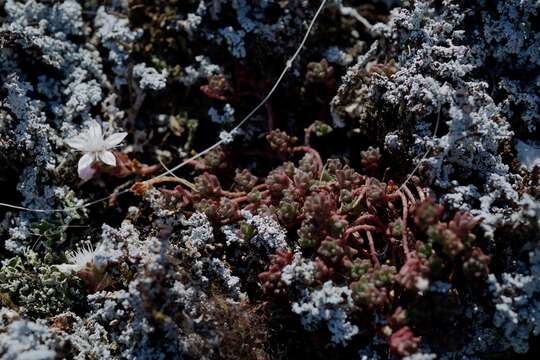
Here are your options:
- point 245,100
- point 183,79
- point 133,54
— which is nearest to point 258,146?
point 245,100

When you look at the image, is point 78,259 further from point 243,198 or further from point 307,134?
point 307,134

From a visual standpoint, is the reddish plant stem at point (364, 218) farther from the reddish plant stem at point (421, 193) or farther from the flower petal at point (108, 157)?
the flower petal at point (108, 157)

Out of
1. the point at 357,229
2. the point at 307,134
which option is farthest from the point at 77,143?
the point at 357,229

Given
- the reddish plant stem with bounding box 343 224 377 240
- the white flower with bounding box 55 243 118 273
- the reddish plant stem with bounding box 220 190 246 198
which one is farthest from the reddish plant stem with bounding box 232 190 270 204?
the white flower with bounding box 55 243 118 273

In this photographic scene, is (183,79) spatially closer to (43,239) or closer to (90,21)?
(90,21)

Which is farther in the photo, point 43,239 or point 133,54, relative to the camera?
point 133,54

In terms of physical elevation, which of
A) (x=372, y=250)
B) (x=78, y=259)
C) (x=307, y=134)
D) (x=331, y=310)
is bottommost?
(x=78, y=259)
